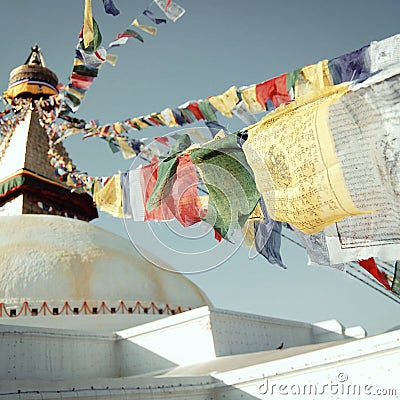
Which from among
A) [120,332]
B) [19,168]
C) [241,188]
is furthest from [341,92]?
[19,168]

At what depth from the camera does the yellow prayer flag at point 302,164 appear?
3.38 metres

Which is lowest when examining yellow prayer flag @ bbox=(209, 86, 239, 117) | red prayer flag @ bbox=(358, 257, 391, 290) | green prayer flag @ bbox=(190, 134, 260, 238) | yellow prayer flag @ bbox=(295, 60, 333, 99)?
red prayer flag @ bbox=(358, 257, 391, 290)

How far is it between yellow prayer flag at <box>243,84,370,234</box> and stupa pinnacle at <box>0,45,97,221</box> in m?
11.8

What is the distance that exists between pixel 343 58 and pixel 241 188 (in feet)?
4.40

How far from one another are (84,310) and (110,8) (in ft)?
16.6

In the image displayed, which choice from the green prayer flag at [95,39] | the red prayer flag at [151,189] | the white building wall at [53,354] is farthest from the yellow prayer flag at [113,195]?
the white building wall at [53,354]

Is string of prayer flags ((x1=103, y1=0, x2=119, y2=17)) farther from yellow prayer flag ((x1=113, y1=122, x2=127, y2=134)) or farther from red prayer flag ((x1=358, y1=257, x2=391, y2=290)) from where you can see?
red prayer flag ((x1=358, y1=257, x2=391, y2=290))

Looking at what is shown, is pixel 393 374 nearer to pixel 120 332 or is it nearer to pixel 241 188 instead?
pixel 241 188

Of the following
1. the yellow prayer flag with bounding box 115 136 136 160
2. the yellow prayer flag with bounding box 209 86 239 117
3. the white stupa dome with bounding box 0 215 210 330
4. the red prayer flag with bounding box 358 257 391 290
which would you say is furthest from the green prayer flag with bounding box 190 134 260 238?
the white stupa dome with bounding box 0 215 210 330

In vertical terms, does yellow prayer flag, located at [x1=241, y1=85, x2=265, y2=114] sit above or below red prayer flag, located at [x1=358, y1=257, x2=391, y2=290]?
above

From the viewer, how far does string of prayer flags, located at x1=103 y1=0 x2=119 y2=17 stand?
21.7 feet

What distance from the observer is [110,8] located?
6.64m

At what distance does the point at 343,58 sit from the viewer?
12.0 feet

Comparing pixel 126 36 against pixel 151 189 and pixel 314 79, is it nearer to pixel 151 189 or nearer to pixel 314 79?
pixel 151 189
